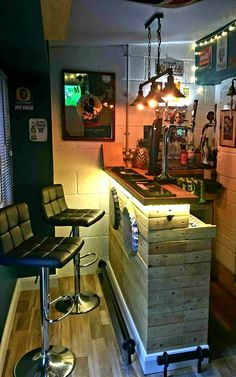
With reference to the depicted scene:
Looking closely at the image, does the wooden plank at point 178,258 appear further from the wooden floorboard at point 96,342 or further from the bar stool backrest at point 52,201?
the bar stool backrest at point 52,201

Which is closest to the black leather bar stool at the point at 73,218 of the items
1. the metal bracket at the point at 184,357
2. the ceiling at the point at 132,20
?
the metal bracket at the point at 184,357

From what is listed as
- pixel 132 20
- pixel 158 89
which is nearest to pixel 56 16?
pixel 132 20

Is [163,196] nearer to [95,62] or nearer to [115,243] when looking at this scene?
[115,243]

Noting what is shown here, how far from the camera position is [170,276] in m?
2.07

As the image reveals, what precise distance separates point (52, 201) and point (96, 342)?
116 centimetres

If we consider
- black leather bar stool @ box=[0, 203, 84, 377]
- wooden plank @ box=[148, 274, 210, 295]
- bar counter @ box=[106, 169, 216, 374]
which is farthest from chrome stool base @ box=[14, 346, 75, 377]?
wooden plank @ box=[148, 274, 210, 295]

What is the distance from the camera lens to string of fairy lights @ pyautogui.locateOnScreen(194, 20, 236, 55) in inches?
108

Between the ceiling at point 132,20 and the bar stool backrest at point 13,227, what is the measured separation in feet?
4.09

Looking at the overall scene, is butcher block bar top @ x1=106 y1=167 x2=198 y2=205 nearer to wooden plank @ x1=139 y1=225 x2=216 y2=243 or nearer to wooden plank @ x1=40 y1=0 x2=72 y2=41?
wooden plank @ x1=139 y1=225 x2=216 y2=243

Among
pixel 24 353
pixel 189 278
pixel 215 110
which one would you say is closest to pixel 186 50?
pixel 215 110

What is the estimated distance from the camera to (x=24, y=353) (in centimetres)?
230

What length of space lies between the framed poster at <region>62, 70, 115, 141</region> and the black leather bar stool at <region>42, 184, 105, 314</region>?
2.23 feet

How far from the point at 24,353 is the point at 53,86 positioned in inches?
91.2

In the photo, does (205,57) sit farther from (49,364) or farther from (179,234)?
(49,364)
